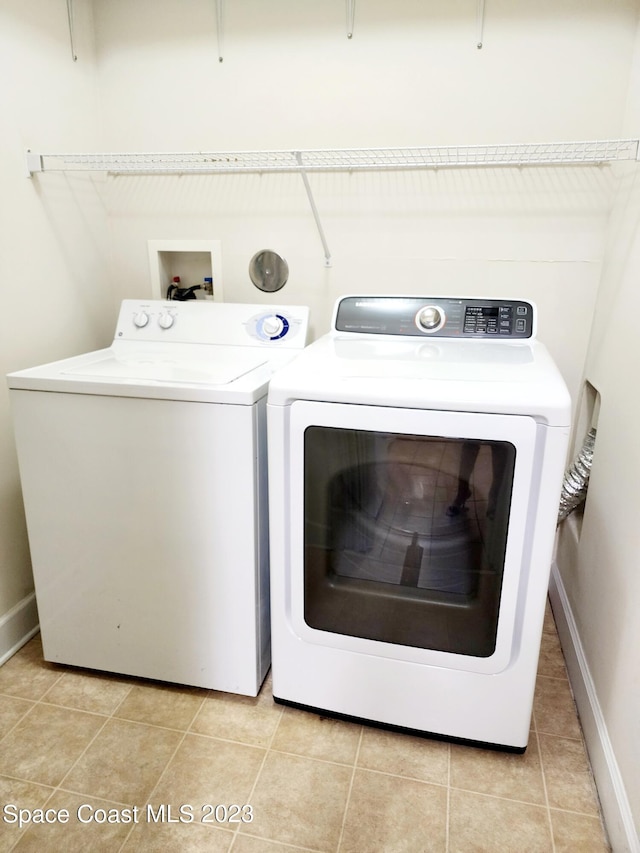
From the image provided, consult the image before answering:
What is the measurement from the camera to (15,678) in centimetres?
168

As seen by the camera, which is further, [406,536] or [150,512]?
[150,512]

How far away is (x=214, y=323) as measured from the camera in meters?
1.89

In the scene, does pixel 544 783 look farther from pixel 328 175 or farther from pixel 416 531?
pixel 328 175

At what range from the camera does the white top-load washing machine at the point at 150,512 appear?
140 centimetres

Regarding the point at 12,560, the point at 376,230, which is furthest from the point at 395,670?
the point at 376,230

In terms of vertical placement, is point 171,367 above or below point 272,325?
below

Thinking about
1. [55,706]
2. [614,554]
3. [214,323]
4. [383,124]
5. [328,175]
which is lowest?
[55,706]

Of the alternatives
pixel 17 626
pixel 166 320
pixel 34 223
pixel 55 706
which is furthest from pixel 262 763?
pixel 34 223

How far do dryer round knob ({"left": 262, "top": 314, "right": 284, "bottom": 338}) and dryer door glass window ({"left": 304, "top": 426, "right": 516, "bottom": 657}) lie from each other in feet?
2.13

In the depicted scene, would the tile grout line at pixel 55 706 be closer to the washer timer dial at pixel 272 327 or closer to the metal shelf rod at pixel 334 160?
the washer timer dial at pixel 272 327

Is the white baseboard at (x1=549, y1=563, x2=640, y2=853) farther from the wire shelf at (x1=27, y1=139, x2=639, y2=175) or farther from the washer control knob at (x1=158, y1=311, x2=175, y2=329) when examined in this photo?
the washer control knob at (x1=158, y1=311, x2=175, y2=329)

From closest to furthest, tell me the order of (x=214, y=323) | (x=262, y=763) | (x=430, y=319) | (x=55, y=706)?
(x=262, y=763) → (x=55, y=706) → (x=430, y=319) → (x=214, y=323)

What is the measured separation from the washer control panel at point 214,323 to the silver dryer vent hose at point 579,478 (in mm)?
1040

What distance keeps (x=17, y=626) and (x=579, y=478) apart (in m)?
1.98
